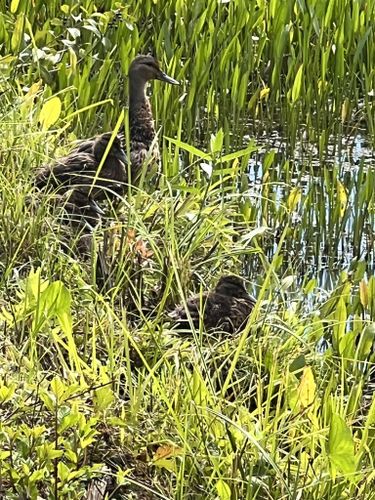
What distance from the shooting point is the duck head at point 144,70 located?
17.2 ft

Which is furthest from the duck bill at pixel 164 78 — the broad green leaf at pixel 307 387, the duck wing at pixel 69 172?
the broad green leaf at pixel 307 387

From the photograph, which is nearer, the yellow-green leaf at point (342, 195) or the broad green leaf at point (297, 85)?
the yellow-green leaf at point (342, 195)

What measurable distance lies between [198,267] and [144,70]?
1454mm

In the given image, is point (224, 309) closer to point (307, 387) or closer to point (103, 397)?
point (307, 387)

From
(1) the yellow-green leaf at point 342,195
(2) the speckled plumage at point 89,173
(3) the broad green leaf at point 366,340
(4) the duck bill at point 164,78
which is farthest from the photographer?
(4) the duck bill at point 164,78

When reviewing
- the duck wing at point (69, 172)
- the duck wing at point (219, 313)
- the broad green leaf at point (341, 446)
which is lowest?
the duck wing at point (219, 313)

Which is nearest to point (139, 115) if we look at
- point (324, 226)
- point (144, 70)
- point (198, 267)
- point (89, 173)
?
point (144, 70)

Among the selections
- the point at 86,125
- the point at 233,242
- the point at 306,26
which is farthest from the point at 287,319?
the point at 306,26

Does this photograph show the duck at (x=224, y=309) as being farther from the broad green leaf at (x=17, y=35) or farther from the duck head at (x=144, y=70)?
the broad green leaf at (x=17, y=35)

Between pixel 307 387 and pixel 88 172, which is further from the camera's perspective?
pixel 88 172

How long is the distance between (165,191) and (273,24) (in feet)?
7.77

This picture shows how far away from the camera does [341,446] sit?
8.46ft

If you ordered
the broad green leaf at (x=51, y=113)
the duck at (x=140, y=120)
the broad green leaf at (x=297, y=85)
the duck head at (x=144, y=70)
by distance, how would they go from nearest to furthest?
1. the broad green leaf at (x=51, y=113)
2. the duck at (x=140, y=120)
3. the duck head at (x=144, y=70)
4. the broad green leaf at (x=297, y=85)

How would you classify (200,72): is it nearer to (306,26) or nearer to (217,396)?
(306,26)
